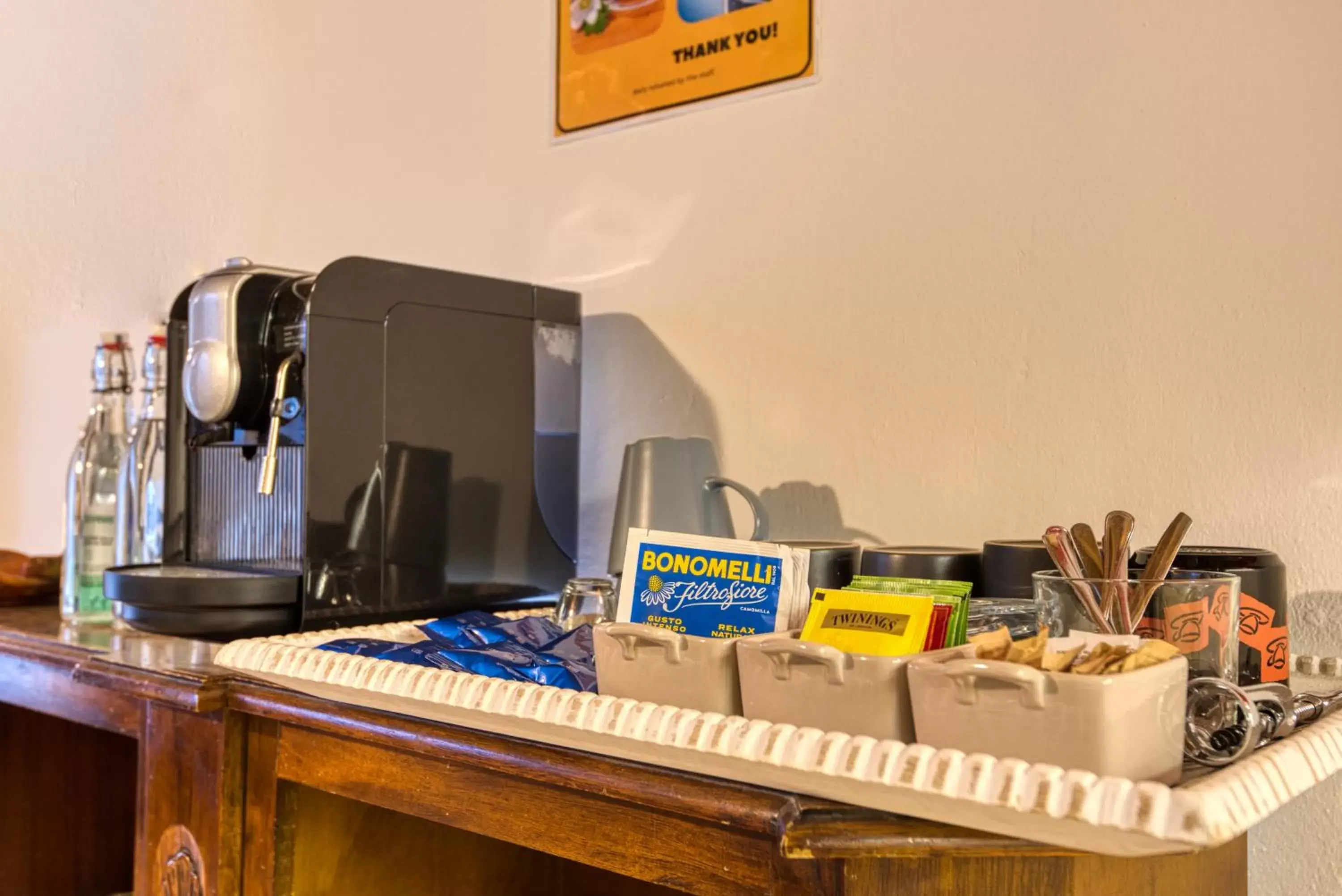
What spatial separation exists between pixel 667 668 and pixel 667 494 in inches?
19.2

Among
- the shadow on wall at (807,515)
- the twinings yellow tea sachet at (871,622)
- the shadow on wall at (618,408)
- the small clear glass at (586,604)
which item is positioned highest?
the shadow on wall at (618,408)

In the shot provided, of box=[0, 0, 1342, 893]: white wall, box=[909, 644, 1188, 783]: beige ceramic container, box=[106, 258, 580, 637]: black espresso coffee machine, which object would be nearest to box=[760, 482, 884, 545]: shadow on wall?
box=[0, 0, 1342, 893]: white wall

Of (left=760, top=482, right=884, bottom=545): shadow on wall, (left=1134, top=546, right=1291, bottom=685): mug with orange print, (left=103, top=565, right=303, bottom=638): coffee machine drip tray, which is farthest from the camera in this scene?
(left=760, top=482, right=884, bottom=545): shadow on wall

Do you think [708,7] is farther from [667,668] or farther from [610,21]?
[667,668]

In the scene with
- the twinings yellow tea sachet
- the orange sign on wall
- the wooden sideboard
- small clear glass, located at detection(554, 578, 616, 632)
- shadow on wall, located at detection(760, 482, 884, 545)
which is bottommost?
the wooden sideboard

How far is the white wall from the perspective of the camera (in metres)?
0.96

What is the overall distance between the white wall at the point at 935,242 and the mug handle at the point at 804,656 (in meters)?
0.54

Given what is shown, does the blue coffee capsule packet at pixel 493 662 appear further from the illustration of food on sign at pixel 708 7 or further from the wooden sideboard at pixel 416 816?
the illustration of food on sign at pixel 708 7

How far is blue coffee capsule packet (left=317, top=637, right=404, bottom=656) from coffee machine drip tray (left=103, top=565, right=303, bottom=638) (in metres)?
0.20

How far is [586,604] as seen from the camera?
105 centimetres

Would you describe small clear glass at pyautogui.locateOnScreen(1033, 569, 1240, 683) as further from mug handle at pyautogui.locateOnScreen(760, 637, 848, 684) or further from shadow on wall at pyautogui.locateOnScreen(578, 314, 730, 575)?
shadow on wall at pyautogui.locateOnScreen(578, 314, 730, 575)

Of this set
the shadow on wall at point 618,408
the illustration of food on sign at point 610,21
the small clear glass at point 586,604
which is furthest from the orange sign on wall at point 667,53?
the small clear glass at point 586,604

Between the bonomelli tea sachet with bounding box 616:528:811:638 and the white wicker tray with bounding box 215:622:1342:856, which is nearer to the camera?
the white wicker tray with bounding box 215:622:1342:856

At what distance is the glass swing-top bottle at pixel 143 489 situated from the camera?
1405 mm
